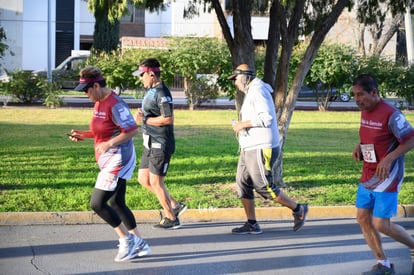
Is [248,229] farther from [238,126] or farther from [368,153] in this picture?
[368,153]

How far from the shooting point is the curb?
9109mm

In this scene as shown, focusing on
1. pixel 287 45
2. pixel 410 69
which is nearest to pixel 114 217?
pixel 287 45

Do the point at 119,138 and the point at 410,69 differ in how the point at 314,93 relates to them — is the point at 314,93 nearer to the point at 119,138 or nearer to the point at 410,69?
the point at 410,69

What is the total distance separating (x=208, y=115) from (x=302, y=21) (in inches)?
454

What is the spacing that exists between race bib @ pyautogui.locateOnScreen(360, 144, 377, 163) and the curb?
312cm

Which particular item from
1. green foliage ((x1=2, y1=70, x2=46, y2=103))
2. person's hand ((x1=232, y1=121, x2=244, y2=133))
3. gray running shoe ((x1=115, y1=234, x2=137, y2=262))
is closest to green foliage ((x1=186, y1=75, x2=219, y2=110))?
green foliage ((x1=2, y1=70, x2=46, y2=103))

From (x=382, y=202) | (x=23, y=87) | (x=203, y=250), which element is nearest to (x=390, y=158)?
(x=382, y=202)

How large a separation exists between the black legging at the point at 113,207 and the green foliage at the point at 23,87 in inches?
775

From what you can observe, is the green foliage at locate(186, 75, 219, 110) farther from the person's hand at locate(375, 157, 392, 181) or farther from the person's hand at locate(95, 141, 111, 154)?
the person's hand at locate(375, 157, 392, 181)

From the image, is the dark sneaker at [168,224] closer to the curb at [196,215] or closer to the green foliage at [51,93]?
the curb at [196,215]

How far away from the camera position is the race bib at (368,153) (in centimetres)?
660

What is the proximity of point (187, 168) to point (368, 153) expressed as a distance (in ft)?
21.0

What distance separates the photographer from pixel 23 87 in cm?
2633

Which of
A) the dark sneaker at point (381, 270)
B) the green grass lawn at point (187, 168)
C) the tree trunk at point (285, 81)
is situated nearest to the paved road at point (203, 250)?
the dark sneaker at point (381, 270)
